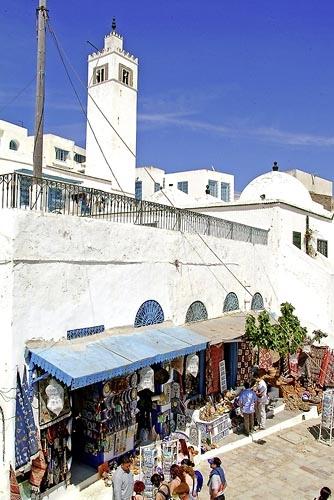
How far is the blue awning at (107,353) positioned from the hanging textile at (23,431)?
54cm

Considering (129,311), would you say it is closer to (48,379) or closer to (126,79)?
(48,379)

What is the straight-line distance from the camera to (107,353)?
7578mm

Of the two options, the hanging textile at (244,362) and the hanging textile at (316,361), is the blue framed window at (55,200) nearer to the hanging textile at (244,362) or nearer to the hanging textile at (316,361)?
the hanging textile at (244,362)

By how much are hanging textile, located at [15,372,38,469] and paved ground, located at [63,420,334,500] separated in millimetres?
1160

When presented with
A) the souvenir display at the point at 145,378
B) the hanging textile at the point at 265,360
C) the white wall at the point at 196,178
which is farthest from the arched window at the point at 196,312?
the white wall at the point at 196,178

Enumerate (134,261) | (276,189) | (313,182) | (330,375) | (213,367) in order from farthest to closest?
(313,182)
(276,189)
(330,375)
(213,367)
(134,261)

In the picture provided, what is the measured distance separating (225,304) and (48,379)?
264 inches

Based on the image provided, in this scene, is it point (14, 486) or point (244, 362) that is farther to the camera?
point (244, 362)

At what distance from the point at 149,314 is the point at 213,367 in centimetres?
252

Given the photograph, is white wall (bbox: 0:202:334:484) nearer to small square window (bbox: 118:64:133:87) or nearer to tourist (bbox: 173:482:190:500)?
tourist (bbox: 173:482:190:500)

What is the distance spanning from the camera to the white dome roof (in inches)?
696

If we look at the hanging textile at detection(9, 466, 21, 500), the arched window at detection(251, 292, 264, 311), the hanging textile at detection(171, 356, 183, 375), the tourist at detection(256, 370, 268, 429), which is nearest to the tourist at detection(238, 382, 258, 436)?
the tourist at detection(256, 370, 268, 429)

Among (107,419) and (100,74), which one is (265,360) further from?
(100,74)

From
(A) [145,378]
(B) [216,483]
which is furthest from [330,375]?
(B) [216,483]
